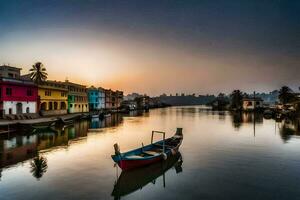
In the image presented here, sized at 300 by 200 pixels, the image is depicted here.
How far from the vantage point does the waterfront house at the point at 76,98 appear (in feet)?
241

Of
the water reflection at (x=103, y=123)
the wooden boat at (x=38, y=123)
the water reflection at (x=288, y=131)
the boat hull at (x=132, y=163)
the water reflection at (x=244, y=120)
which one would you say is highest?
the wooden boat at (x=38, y=123)

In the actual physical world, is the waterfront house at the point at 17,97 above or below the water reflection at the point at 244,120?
above

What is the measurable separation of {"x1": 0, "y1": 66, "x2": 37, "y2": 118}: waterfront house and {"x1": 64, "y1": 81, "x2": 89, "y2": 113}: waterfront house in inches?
851

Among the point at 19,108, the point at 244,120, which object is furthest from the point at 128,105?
the point at 19,108

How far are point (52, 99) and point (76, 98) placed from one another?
51.2ft

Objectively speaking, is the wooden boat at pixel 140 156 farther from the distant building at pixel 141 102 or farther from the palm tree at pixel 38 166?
the distant building at pixel 141 102

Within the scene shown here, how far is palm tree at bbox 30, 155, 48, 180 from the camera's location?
1811cm

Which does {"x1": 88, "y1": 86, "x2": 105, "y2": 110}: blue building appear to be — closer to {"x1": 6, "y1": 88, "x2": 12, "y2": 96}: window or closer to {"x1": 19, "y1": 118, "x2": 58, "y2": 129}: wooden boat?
{"x1": 19, "y1": 118, "x2": 58, "y2": 129}: wooden boat

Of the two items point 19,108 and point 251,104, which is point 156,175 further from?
point 251,104

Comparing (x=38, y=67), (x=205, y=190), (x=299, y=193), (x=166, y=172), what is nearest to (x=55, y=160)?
(x=166, y=172)

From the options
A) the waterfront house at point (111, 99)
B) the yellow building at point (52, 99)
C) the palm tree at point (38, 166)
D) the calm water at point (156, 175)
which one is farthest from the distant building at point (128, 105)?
the palm tree at point (38, 166)

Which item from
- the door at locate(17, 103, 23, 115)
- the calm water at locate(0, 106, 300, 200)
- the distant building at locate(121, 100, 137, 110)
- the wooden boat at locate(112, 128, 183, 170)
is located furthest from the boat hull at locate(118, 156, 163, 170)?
the distant building at locate(121, 100, 137, 110)

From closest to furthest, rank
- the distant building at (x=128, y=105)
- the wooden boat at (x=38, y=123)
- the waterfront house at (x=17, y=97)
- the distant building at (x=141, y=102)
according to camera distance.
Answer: the wooden boat at (x=38, y=123) → the waterfront house at (x=17, y=97) → the distant building at (x=128, y=105) → the distant building at (x=141, y=102)

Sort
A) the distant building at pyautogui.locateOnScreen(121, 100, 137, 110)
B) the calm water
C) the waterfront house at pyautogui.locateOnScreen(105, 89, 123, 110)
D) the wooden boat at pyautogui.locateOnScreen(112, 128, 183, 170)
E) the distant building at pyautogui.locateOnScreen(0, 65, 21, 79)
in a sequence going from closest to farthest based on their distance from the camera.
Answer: the calm water, the wooden boat at pyautogui.locateOnScreen(112, 128, 183, 170), the distant building at pyautogui.locateOnScreen(0, 65, 21, 79), the waterfront house at pyautogui.locateOnScreen(105, 89, 123, 110), the distant building at pyautogui.locateOnScreen(121, 100, 137, 110)
